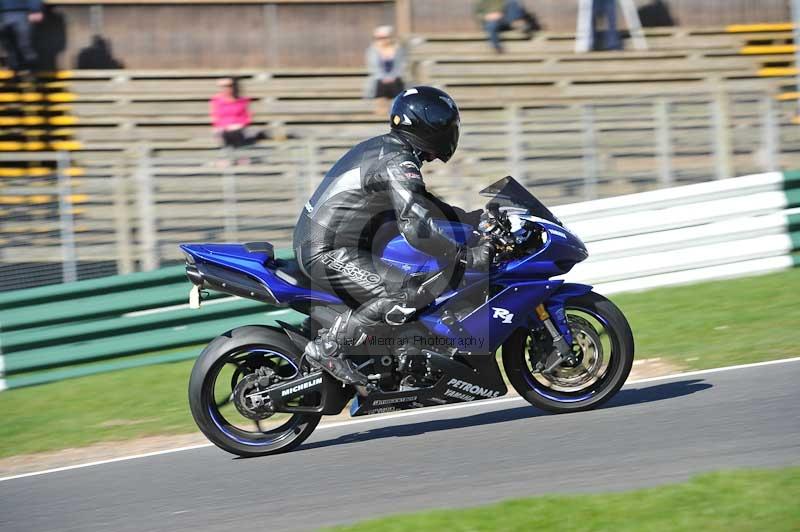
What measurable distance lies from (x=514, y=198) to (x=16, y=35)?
10.4m

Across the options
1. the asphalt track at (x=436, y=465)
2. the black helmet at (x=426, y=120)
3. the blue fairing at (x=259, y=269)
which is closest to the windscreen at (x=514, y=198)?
the black helmet at (x=426, y=120)

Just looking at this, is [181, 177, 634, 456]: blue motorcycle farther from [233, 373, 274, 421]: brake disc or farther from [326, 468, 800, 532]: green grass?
[326, 468, 800, 532]: green grass

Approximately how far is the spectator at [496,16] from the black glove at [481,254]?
907 cm

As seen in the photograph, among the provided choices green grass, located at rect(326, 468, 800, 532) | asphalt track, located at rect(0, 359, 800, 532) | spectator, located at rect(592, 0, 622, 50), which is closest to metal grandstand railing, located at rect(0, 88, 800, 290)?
spectator, located at rect(592, 0, 622, 50)

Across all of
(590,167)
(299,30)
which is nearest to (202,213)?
(590,167)

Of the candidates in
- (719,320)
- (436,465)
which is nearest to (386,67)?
(719,320)

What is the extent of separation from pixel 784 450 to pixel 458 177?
230 inches

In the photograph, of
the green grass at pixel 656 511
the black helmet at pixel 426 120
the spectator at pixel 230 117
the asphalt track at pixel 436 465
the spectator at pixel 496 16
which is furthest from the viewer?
the spectator at pixel 496 16

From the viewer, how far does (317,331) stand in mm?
6359

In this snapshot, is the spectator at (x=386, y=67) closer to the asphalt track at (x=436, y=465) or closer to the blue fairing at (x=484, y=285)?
the asphalt track at (x=436, y=465)

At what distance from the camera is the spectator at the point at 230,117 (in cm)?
1279

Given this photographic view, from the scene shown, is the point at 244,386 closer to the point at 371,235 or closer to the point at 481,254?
the point at 371,235

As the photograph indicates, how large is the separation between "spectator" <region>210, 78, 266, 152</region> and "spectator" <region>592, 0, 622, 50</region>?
5035 mm

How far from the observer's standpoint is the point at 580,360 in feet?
21.0
